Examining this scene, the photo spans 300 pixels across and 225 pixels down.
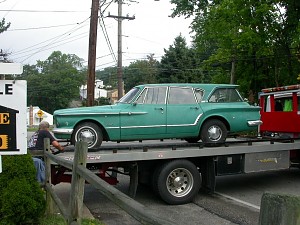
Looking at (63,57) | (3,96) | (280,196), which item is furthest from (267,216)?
(63,57)

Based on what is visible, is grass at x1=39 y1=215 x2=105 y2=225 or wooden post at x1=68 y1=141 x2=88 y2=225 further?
grass at x1=39 y1=215 x2=105 y2=225

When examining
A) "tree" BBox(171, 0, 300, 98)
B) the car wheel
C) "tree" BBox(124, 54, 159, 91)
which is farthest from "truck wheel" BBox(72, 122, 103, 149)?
"tree" BBox(124, 54, 159, 91)

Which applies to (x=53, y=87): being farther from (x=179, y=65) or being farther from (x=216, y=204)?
(x=216, y=204)

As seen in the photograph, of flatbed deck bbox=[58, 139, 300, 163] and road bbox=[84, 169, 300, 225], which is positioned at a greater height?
flatbed deck bbox=[58, 139, 300, 163]

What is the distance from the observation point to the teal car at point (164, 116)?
27.0 feet

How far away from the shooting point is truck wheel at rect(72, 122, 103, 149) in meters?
8.16

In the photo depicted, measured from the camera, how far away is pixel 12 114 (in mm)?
3043

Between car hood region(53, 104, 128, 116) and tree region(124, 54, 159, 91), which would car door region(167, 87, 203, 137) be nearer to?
car hood region(53, 104, 128, 116)

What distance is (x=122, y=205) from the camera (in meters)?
2.42

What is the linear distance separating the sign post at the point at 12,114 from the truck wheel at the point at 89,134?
512cm

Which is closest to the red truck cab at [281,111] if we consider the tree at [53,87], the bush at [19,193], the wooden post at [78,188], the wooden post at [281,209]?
the bush at [19,193]

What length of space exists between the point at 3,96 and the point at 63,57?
113 meters

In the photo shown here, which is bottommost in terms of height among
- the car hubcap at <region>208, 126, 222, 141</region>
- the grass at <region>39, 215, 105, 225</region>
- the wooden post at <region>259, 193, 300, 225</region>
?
the grass at <region>39, 215, 105, 225</region>

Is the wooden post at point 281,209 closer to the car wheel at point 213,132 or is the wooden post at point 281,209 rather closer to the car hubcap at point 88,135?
the car hubcap at point 88,135
